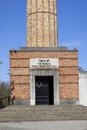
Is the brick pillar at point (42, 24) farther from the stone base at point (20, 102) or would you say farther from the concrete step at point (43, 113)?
the concrete step at point (43, 113)

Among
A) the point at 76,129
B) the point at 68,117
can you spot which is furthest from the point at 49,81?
the point at 76,129

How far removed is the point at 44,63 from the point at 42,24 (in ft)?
12.0

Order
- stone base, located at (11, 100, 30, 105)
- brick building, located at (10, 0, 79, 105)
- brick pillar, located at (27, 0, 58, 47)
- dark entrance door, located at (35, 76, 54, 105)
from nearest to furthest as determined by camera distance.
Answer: stone base, located at (11, 100, 30, 105)
brick building, located at (10, 0, 79, 105)
dark entrance door, located at (35, 76, 54, 105)
brick pillar, located at (27, 0, 58, 47)

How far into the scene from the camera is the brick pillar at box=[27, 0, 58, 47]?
1177 inches

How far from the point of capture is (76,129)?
16828 millimetres

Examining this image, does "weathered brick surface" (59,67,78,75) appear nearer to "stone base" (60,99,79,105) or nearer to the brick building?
the brick building

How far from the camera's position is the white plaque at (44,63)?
28.6 m

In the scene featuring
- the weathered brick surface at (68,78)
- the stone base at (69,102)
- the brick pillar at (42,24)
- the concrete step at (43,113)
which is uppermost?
the brick pillar at (42,24)

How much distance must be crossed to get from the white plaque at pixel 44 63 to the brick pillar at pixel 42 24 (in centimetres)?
178

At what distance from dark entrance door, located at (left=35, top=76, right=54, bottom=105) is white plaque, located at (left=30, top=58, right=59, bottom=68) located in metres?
1.19

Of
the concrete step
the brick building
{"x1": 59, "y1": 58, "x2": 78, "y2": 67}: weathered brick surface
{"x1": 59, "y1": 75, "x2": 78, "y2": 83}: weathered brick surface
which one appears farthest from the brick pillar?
the concrete step

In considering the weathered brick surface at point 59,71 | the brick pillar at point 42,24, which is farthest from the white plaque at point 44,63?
the brick pillar at point 42,24

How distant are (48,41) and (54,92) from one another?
15.0ft

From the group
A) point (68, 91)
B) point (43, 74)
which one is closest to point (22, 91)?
point (43, 74)
